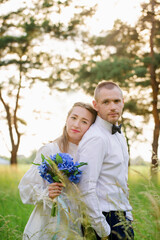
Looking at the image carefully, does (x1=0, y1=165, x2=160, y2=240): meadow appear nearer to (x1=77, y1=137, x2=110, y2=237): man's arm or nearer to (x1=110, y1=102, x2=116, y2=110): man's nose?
(x1=77, y1=137, x2=110, y2=237): man's arm

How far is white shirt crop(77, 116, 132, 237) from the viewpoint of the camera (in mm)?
2299

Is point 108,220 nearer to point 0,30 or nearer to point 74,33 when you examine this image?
point 74,33

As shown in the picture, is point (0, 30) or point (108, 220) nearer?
point (108, 220)

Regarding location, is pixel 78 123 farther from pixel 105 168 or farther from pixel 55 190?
pixel 55 190

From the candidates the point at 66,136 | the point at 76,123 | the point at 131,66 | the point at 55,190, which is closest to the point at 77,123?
the point at 76,123

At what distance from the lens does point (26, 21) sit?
18438 mm

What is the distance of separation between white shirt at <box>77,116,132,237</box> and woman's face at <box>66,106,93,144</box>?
0.29 m

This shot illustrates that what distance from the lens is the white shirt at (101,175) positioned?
2299mm

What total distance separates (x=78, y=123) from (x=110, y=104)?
1.35 ft

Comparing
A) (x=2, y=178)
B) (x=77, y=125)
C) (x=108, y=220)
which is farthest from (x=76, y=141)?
(x=2, y=178)

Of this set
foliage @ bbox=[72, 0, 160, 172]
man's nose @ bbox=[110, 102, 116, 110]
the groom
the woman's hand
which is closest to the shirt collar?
the groom

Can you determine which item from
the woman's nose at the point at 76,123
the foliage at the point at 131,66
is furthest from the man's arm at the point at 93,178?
the foliage at the point at 131,66

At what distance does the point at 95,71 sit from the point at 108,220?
517 inches

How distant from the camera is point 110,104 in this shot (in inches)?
106
